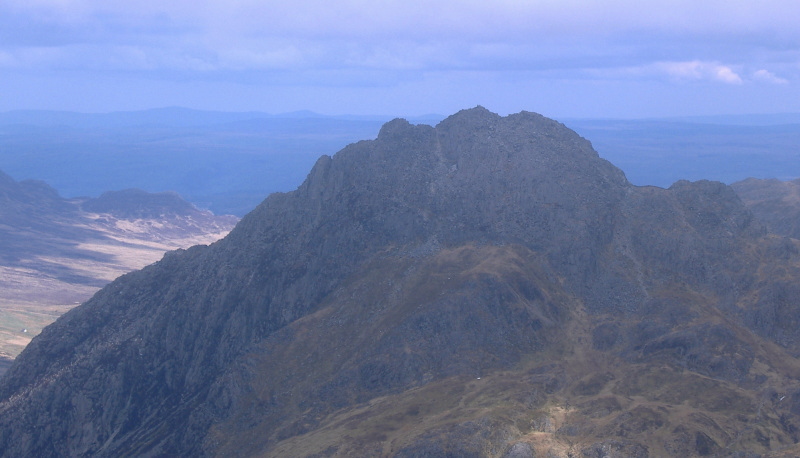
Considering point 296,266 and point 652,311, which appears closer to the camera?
point 652,311

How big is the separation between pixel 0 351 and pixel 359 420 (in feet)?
443

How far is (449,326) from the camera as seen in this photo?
11194 centimetres

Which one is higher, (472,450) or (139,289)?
(139,289)

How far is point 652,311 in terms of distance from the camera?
113750mm

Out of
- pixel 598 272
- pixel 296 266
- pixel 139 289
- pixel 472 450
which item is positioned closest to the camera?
pixel 472 450

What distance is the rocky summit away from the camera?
9400cm

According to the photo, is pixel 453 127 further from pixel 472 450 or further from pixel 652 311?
pixel 472 450

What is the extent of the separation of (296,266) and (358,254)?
11859 millimetres

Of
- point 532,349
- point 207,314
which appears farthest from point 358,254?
point 532,349

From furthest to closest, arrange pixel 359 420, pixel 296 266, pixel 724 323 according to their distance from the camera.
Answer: pixel 296 266 < pixel 724 323 < pixel 359 420

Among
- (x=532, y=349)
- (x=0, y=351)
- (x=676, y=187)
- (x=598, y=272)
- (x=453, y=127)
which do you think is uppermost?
Result: (x=453, y=127)

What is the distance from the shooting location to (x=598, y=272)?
4808 inches

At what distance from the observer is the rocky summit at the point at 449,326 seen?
308 feet

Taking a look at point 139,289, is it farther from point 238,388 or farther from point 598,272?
point 598,272
